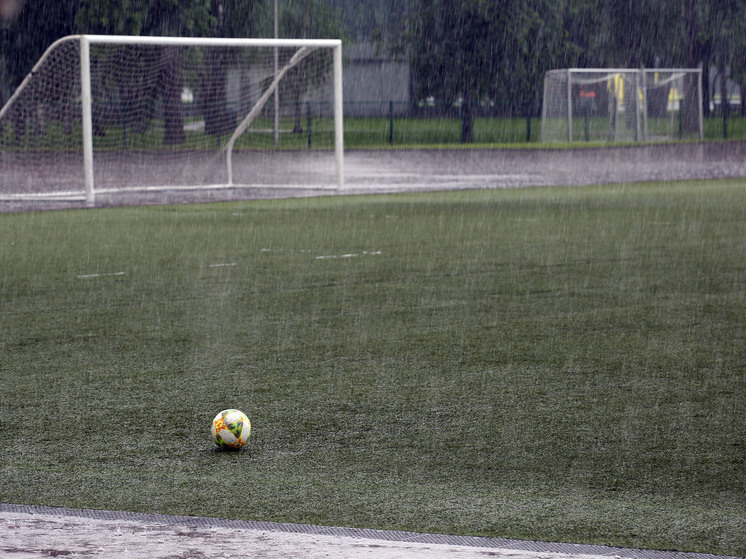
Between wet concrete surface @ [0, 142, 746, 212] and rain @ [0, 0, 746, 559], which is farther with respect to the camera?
wet concrete surface @ [0, 142, 746, 212]

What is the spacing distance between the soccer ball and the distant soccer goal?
3477 cm

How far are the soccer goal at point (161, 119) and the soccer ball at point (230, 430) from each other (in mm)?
15971

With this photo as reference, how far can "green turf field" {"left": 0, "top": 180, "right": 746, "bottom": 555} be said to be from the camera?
3.76m

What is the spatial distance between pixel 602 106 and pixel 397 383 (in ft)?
114

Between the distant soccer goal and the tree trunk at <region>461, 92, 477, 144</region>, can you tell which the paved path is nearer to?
the distant soccer goal

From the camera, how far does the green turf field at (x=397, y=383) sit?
376 centimetres

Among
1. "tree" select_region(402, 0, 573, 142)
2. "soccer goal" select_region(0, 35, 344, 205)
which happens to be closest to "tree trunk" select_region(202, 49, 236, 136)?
"soccer goal" select_region(0, 35, 344, 205)

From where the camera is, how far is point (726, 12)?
45844mm

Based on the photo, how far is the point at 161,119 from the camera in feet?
90.3

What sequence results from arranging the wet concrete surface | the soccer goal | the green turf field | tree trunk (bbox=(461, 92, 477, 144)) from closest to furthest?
the green turf field, the wet concrete surface, the soccer goal, tree trunk (bbox=(461, 92, 477, 144))

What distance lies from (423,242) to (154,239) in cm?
267

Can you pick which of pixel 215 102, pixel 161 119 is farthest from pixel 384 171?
pixel 161 119

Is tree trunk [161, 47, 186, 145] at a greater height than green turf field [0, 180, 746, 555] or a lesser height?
greater

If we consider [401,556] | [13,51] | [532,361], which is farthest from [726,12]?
[401,556]
